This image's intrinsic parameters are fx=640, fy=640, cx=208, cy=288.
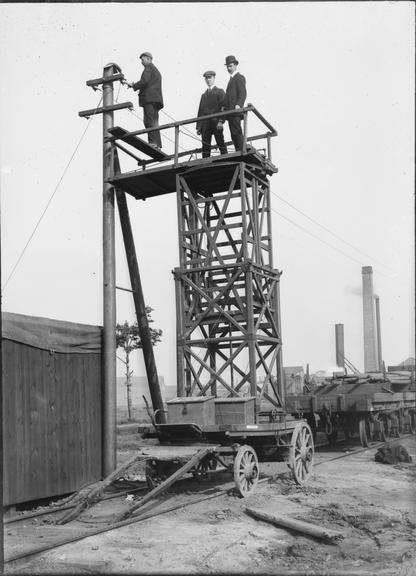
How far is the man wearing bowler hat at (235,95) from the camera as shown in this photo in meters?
12.3

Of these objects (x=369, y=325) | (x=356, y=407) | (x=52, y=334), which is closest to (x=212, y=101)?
(x=52, y=334)

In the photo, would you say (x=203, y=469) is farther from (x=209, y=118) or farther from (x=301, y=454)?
(x=209, y=118)

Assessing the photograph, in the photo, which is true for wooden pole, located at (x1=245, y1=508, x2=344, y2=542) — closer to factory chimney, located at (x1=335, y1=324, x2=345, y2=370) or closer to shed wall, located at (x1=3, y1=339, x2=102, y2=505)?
shed wall, located at (x1=3, y1=339, x2=102, y2=505)

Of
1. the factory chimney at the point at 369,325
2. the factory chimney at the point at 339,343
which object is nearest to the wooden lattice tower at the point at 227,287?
the factory chimney at the point at 339,343

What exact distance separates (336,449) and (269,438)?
819 cm

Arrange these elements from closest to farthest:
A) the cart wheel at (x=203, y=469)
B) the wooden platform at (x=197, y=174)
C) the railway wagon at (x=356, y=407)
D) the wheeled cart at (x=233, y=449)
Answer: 1. the wheeled cart at (x=233, y=449)
2. the cart wheel at (x=203, y=469)
3. the wooden platform at (x=197, y=174)
4. the railway wagon at (x=356, y=407)

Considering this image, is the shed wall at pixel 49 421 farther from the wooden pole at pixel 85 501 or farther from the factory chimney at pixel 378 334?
the factory chimney at pixel 378 334

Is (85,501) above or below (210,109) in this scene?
below

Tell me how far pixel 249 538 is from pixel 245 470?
91.3 inches

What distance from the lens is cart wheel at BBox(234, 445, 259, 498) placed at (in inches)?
375

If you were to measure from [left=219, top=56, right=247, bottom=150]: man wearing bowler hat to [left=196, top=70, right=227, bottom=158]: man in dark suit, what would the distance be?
37 centimetres

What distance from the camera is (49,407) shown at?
9984 millimetres

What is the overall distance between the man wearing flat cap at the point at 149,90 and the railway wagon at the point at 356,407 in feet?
26.7

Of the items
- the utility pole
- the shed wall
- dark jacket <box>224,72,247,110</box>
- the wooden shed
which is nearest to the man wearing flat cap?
the utility pole
